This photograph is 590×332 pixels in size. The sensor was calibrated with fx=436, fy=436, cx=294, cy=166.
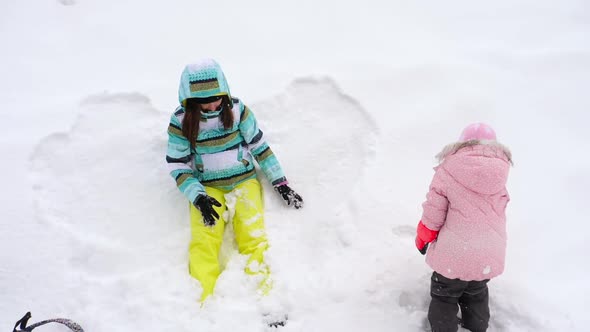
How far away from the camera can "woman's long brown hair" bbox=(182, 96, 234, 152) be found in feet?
8.54

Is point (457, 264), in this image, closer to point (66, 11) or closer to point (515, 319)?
point (515, 319)

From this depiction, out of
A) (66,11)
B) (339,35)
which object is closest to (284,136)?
(339,35)

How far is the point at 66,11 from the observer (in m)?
4.45

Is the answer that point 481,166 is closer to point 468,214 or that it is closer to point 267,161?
point 468,214

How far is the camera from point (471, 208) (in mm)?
1964

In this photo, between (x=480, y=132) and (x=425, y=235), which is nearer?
(x=480, y=132)

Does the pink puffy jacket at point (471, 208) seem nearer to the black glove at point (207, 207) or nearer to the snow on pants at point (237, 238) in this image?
the snow on pants at point (237, 238)

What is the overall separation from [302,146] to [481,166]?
1.54 metres

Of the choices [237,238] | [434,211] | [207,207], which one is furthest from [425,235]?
[207,207]

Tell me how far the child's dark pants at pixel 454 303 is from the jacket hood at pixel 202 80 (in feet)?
5.16

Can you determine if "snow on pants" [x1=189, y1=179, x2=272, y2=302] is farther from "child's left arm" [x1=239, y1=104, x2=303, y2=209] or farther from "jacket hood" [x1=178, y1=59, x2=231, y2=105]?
"jacket hood" [x1=178, y1=59, x2=231, y2=105]

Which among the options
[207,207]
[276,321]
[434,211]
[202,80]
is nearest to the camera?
[434,211]

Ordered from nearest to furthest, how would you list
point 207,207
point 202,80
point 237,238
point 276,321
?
point 276,321 → point 202,80 → point 207,207 → point 237,238

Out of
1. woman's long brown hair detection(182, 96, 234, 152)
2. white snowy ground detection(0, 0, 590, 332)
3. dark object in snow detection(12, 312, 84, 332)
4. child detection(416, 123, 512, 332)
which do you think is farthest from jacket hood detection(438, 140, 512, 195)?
dark object in snow detection(12, 312, 84, 332)
